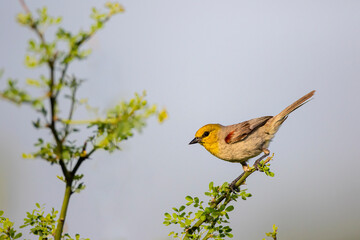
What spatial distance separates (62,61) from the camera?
1.87 m

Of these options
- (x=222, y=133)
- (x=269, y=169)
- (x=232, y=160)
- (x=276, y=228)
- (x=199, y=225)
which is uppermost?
(x=222, y=133)

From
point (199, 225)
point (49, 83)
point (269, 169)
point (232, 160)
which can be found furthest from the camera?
point (232, 160)

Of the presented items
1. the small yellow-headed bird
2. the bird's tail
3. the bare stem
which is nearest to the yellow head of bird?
the small yellow-headed bird

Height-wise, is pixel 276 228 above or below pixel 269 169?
below

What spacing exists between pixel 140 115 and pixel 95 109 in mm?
233

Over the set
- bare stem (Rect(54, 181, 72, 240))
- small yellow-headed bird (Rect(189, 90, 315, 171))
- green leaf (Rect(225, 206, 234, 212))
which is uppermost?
small yellow-headed bird (Rect(189, 90, 315, 171))

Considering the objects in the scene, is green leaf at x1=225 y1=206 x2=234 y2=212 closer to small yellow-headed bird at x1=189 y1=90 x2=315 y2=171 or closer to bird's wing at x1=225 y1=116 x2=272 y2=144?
small yellow-headed bird at x1=189 y1=90 x2=315 y2=171

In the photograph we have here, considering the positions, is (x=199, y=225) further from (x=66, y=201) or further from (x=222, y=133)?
(x=222, y=133)

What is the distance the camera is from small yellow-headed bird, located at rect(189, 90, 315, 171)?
18.6ft

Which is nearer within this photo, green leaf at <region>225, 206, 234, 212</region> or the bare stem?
the bare stem

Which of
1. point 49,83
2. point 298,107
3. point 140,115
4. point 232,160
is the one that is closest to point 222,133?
point 232,160

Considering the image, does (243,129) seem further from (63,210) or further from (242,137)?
(63,210)

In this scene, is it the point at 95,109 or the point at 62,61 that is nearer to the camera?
the point at 62,61

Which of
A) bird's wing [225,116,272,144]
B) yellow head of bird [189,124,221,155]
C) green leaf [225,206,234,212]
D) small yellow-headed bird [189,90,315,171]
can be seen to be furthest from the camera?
yellow head of bird [189,124,221,155]
